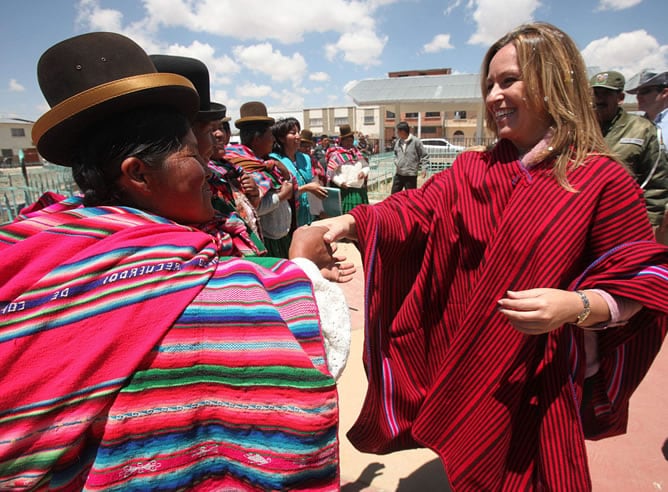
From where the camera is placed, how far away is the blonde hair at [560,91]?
142 cm

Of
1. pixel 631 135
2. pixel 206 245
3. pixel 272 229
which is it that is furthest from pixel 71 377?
pixel 631 135

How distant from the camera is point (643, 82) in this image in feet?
13.8

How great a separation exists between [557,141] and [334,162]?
20.4 ft

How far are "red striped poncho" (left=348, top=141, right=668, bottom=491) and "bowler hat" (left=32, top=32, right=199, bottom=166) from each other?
2.75ft

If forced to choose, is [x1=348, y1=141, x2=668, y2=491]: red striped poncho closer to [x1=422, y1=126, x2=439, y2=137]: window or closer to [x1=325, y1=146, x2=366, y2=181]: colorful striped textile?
[x1=325, y1=146, x2=366, y2=181]: colorful striped textile

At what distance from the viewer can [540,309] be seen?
114 cm

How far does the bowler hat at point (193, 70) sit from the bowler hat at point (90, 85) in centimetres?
76

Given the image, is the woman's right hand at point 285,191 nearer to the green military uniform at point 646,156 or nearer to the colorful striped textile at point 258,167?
the colorful striped textile at point 258,167

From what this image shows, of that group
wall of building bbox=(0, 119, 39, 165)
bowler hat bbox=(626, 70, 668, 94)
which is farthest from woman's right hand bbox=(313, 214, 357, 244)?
wall of building bbox=(0, 119, 39, 165)

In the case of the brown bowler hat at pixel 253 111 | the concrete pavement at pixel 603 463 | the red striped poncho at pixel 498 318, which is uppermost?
the brown bowler hat at pixel 253 111

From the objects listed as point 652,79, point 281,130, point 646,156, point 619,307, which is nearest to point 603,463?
point 619,307

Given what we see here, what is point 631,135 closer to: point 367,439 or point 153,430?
point 367,439

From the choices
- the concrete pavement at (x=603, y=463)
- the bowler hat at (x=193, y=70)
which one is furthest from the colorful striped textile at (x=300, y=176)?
the concrete pavement at (x=603, y=463)

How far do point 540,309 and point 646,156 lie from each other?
3359 mm
